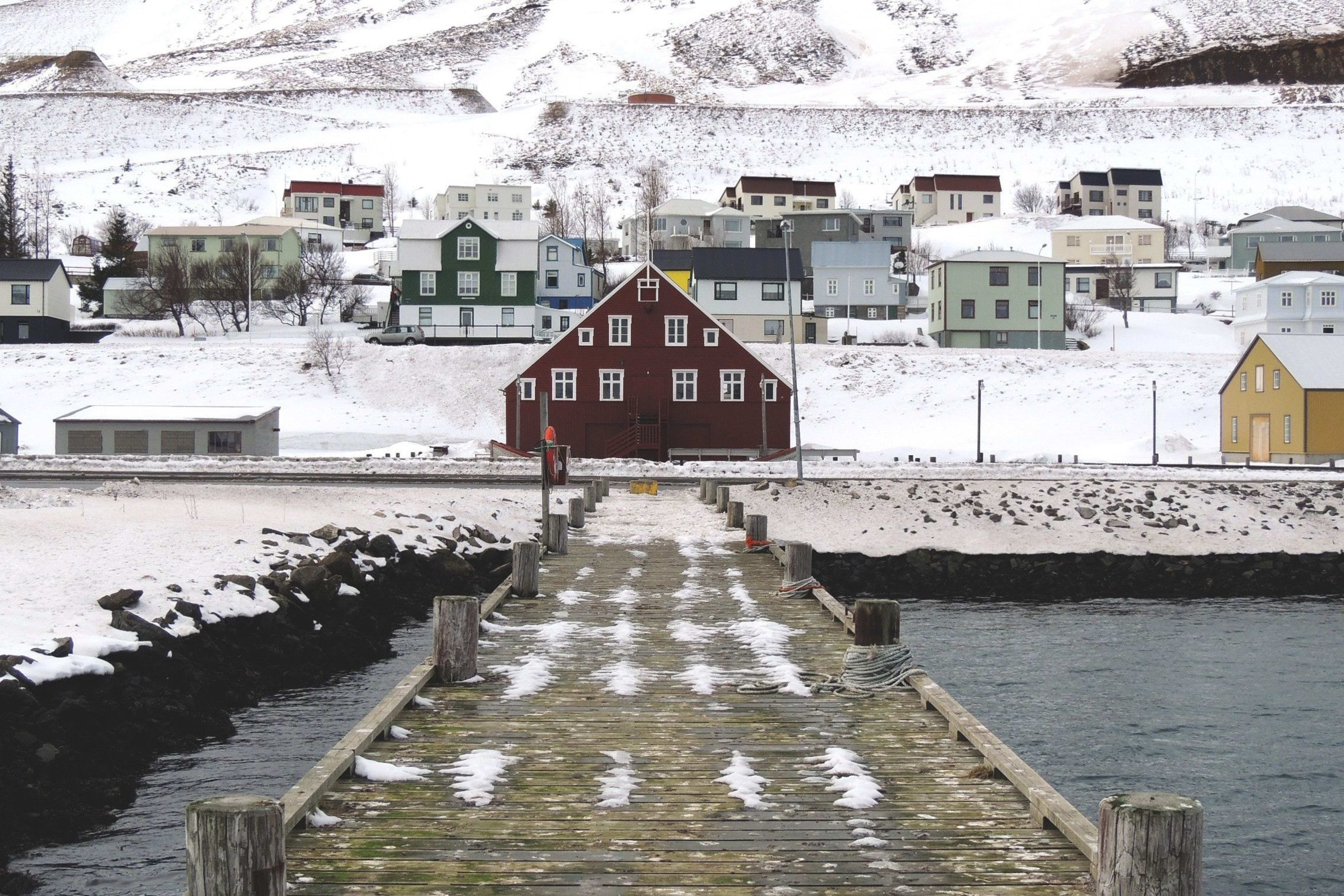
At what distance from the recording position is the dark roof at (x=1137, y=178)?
15425 centimetres

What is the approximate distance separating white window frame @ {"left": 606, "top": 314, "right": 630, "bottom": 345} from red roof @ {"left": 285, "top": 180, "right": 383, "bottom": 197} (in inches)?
4160

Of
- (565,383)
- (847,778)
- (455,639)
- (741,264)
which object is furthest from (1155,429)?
(847,778)

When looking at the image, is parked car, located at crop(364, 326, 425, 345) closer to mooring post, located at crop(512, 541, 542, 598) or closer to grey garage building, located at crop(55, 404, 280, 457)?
grey garage building, located at crop(55, 404, 280, 457)

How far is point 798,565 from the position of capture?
67.1 ft

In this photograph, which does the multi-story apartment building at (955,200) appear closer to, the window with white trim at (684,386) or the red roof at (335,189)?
the red roof at (335,189)

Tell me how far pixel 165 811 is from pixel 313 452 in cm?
5305

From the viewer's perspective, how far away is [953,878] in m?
8.17

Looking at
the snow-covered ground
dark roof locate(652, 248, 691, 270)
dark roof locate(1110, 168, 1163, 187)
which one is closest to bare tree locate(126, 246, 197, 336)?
dark roof locate(652, 248, 691, 270)

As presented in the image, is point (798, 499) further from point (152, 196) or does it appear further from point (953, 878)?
point (152, 196)

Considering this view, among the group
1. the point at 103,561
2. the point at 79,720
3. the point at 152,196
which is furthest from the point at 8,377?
the point at 152,196

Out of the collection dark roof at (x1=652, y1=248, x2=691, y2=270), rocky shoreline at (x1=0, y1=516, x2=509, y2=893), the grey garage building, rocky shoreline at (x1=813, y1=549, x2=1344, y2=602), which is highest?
dark roof at (x1=652, y1=248, x2=691, y2=270)

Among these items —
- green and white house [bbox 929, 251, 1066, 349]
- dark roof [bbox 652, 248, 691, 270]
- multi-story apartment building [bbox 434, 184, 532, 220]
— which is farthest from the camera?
multi-story apartment building [bbox 434, 184, 532, 220]

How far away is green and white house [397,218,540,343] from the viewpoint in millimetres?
89312

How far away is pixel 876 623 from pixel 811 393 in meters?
62.2
